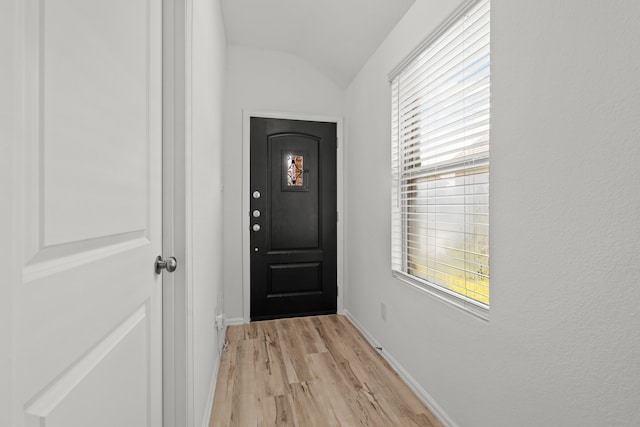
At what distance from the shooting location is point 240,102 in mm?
3012

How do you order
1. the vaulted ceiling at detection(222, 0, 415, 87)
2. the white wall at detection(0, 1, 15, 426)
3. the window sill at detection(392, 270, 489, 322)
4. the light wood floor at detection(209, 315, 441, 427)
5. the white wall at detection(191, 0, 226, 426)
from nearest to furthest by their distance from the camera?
the white wall at detection(0, 1, 15, 426), the white wall at detection(191, 0, 226, 426), the window sill at detection(392, 270, 489, 322), the light wood floor at detection(209, 315, 441, 427), the vaulted ceiling at detection(222, 0, 415, 87)

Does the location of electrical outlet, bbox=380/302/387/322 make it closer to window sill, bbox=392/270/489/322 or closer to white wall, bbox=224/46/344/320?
window sill, bbox=392/270/489/322

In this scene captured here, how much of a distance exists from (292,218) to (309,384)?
1.55 m

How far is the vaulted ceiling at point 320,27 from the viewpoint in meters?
2.21

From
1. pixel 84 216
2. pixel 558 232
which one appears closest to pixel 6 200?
pixel 84 216

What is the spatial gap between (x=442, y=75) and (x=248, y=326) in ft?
8.22

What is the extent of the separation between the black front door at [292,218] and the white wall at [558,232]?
1.68 m

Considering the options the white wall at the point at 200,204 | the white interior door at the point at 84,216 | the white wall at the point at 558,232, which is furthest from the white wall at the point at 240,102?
the white interior door at the point at 84,216

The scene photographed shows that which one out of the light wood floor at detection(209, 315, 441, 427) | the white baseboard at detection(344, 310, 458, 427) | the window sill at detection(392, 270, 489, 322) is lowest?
the light wood floor at detection(209, 315, 441, 427)

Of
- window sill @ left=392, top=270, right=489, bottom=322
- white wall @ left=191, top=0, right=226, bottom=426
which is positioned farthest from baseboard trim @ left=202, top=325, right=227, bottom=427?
window sill @ left=392, top=270, right=489, bottom=322

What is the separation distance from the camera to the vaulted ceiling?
2.21 meters

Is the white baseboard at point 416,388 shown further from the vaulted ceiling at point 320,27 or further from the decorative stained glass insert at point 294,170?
the vaulted ceiling at point 320,27

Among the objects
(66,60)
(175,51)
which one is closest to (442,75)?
(175,51)

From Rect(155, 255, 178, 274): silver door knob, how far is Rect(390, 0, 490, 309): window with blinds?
4.13 feet
